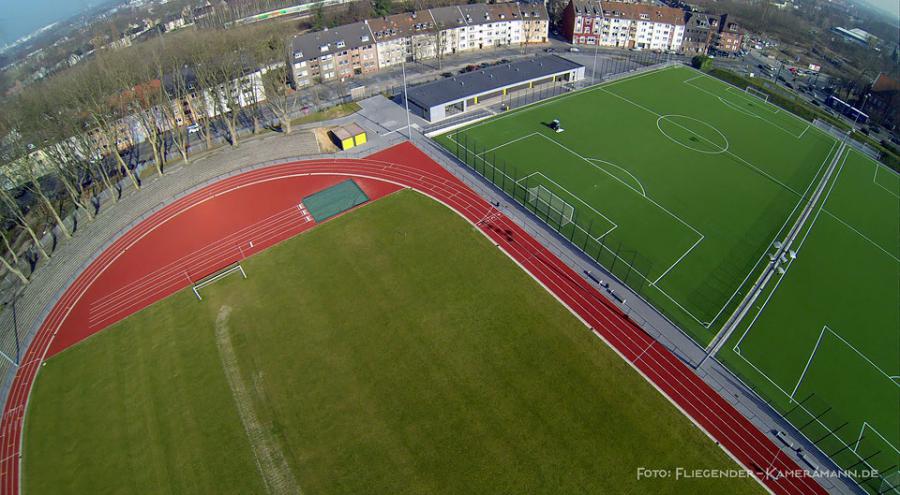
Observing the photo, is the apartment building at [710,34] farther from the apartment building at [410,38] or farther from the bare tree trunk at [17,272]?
the bare tree trunk at [17,272]

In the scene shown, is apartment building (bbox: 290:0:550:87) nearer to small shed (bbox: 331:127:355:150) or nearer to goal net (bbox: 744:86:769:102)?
small shed (bbox: 331:127:355:150)

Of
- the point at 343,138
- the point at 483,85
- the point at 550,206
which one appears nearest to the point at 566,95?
the point at 483,85

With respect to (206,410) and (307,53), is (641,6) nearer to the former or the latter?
(307,53)

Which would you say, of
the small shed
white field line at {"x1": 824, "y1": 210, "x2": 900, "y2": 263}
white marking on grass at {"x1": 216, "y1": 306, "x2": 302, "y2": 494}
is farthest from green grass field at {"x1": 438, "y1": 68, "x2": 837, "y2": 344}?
white marking on grass at {"x1": 216, "y1": 306, "x2": 302, "y2": 494}

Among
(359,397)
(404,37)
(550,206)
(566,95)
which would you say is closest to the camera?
(359,397)

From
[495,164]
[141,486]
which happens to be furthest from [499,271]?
[141,486]

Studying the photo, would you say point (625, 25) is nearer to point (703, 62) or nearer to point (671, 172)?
point (703, 62)

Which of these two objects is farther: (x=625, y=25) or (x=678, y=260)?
(x=625, y=25)
